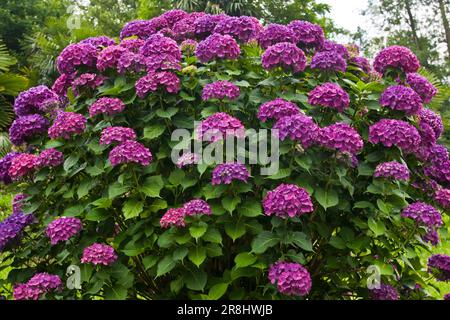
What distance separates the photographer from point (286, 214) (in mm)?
2453

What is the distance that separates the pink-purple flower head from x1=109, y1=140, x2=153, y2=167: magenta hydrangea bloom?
646mm

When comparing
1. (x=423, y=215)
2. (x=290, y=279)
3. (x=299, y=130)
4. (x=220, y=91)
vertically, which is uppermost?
(x=220, y=91)

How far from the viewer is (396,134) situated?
2686mm

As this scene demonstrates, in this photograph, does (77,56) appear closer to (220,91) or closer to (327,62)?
(220,91)

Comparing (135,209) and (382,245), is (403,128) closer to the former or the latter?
(382,245)

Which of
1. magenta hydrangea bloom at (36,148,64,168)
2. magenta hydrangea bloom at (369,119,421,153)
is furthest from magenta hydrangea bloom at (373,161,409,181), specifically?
magenta hydrangea bloom at (36,148,64,168)

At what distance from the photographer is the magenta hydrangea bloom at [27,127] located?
3.18 m

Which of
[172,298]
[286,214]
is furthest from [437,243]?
[172,298]

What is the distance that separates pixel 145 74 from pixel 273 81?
2.36 feet

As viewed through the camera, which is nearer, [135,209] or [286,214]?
[286,214]

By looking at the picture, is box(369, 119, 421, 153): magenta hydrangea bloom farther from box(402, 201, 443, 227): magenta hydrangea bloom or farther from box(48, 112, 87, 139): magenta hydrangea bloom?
box(48, 112, 87, 139): magenta hydrangea bloom

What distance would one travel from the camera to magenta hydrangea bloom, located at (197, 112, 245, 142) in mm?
2555

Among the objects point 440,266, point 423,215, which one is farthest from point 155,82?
point 440,266

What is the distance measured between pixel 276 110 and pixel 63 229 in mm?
1197
